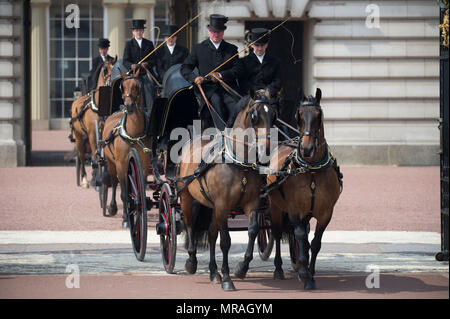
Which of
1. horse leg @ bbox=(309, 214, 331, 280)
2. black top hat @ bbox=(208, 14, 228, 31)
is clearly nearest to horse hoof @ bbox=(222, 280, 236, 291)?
horse leg @ bbox=(309, 214, 331, 280)

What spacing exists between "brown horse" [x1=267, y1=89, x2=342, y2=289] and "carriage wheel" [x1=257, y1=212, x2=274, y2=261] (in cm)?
114

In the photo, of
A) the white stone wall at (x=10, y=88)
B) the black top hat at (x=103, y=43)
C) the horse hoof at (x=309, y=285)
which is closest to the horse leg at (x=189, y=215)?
the horse hoof at (x=309, y=285)

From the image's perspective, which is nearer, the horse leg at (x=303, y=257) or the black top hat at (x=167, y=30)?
the horse leg at (x=303, y=257)

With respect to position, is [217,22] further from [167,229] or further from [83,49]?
[83,49]

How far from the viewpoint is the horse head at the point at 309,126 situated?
8.74 m

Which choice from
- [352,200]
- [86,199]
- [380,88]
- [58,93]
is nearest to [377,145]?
[380,88]

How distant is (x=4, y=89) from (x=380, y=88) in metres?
8.35

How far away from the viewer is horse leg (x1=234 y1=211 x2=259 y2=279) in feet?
29.1

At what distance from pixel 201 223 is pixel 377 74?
12.9 metres

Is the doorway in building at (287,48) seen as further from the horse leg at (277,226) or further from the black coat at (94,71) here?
the horse leg at (277,226)

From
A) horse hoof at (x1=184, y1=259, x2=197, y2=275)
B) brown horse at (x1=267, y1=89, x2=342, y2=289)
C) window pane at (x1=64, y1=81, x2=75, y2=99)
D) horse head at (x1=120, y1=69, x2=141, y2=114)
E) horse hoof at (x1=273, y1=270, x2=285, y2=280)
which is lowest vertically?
horse hoof at (x1=273, y1=270, x2=285, y2=280)

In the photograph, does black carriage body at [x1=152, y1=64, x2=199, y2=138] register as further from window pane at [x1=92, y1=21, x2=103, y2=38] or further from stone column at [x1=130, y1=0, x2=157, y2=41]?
window pane at [x1=92, y1=21, x2=103, y2=38]

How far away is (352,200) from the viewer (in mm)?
16031
